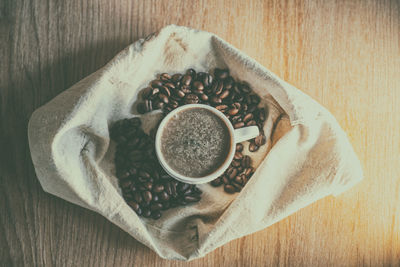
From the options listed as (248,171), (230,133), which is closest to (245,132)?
(230,133)

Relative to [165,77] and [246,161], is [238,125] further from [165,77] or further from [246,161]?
[165,77]

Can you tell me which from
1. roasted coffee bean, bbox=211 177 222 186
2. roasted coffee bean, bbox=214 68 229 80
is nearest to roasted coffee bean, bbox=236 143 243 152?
roasted coffee bean, bbox=211 177 222 186

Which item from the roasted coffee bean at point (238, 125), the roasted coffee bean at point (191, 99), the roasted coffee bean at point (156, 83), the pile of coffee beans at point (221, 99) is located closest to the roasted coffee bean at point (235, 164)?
the pile of coffee beans at point (221, 99)

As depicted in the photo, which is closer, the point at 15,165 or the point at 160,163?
the point at 160,163

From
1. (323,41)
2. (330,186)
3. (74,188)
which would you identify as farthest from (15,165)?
(323,41)

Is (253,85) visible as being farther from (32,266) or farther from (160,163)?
(32,266)
